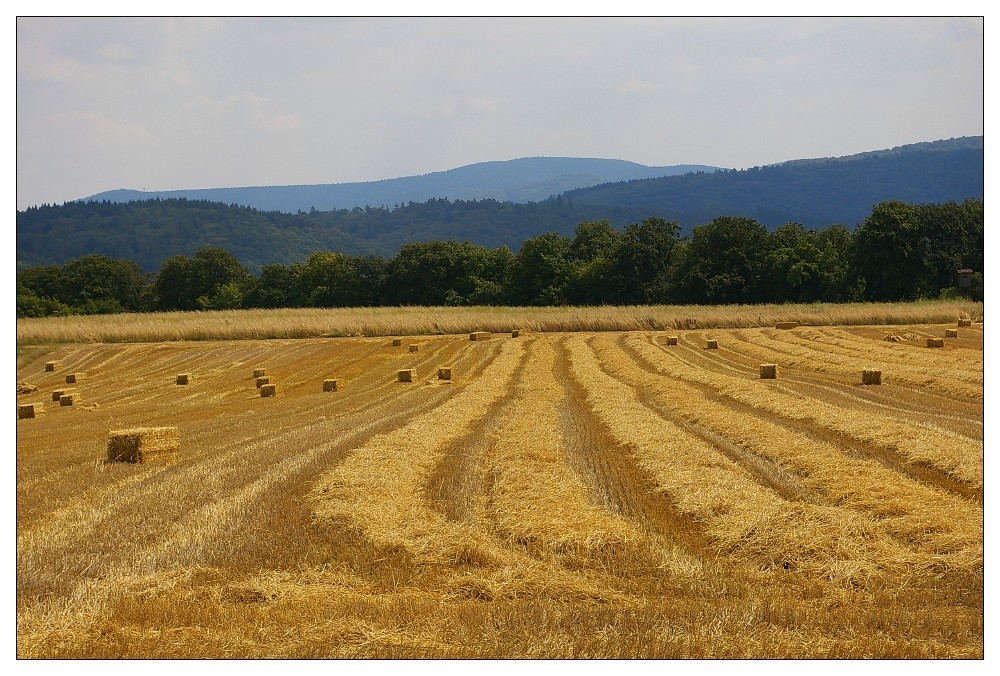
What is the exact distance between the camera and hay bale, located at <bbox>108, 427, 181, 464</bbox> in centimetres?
1338

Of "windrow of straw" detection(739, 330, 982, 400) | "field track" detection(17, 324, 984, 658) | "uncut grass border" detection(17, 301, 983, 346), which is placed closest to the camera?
"field track" detection(17, 324, 984, 658)

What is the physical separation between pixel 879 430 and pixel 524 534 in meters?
7.38

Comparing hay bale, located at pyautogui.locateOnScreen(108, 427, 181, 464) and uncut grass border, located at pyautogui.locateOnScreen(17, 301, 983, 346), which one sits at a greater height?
uncut grass border, located at pyautogui.locateOnScreen(17, 301, 983, 346)

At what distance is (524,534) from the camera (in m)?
8.91

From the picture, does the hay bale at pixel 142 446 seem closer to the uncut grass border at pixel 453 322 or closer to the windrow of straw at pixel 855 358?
the windrow of straw at pixel 855 358

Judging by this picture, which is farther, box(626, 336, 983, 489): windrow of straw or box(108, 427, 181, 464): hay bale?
box(108, 427, 181, 464): hay bale

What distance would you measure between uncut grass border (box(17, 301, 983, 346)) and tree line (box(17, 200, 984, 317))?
7378 millimetres

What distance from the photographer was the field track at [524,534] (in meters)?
6.75

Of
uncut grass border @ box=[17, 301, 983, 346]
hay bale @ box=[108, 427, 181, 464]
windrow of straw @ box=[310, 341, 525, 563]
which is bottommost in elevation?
windrow of straw @ box=[310, 341, 525, 563]

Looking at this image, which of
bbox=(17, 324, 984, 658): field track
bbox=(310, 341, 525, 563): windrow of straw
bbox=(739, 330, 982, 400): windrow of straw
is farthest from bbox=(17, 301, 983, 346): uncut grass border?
bbox=(310, 341, 525, 563): windrow of straw

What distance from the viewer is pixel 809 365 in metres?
28.0

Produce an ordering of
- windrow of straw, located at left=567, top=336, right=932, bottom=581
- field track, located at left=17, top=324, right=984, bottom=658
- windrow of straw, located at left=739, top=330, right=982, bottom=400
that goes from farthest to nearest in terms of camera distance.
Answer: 1. windrow of straw, located at left=739, top=330, right=982, bottom=400
2. windrow of straw, located at left=567, top=336, right=932, bottom=581
3. field track, located at left=17, top=324, right=984, bottom=658

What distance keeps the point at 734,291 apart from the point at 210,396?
194 feet

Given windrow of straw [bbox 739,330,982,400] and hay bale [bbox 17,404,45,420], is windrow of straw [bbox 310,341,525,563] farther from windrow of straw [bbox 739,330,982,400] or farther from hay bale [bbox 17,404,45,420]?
windrow of straw [bbox 739,330,982,400]
